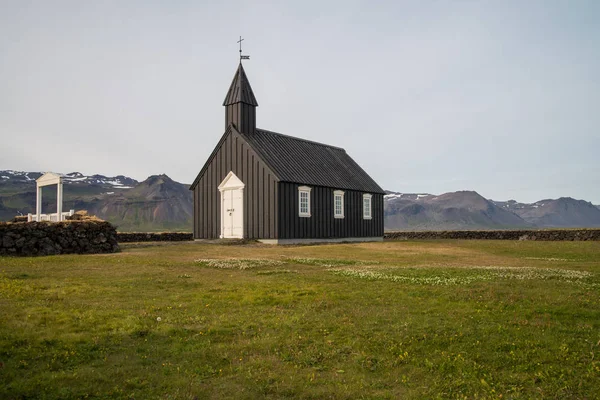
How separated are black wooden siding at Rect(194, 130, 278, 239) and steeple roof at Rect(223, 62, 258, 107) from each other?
2622mm

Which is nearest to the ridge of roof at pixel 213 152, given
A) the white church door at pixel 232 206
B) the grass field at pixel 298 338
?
the white church door at pixel 232 206

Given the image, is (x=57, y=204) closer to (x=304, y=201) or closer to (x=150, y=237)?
(x=150, y=237)

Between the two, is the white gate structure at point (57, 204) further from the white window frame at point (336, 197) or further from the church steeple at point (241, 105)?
the white window frame at point (336, 197)

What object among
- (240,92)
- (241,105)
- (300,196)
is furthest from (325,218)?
(240,92)

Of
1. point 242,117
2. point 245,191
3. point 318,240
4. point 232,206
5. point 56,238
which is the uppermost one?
point 242,117

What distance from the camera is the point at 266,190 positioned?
35.6 meters

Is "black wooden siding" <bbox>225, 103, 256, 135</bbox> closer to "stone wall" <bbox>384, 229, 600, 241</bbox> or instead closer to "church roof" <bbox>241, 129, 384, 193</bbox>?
"church roof" <bbox>241, 129, 384, 193</bbox>

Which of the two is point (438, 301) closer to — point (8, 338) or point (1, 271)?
point (8, 338)

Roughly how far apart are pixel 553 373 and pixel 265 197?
1123 inches

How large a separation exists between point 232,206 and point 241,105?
7.82m

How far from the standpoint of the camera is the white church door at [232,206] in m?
37.1

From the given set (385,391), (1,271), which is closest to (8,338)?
(385,391)

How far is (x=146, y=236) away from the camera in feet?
136

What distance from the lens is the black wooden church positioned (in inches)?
1404
